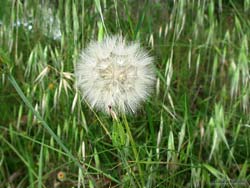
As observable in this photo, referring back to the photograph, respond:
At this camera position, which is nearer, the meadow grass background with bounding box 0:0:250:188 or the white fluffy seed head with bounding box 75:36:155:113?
the white fluffy seed head with bounding box 75:36:155:113

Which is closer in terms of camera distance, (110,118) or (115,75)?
(115,75)

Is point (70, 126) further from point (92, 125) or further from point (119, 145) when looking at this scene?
point (119, 145)

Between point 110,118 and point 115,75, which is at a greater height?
point 115,75

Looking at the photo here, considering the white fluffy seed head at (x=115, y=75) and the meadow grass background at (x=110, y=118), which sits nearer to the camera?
the white fluffy seed head at (x=115, y=75)
